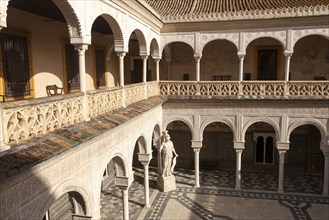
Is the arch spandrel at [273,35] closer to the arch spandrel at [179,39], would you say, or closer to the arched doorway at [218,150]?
the arch spandrel at [179,39]

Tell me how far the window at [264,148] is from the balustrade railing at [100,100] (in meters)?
3.88

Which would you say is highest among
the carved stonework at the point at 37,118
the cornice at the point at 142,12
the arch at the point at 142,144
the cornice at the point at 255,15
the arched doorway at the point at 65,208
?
the cornice at the point at 255,15

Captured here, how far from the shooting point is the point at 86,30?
586 centimetres

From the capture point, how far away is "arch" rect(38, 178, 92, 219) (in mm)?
4137

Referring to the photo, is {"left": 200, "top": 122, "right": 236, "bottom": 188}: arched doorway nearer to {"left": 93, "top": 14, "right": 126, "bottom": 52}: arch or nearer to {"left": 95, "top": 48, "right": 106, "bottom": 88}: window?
{"left": 95, "top": 48, "right": 106, "bottom": 88}: window

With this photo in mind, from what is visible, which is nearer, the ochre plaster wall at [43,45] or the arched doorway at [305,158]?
the ochre plaster wall at [43,45]

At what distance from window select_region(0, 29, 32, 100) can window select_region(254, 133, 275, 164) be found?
11.3 m

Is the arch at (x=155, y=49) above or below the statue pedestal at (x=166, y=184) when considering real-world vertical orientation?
above

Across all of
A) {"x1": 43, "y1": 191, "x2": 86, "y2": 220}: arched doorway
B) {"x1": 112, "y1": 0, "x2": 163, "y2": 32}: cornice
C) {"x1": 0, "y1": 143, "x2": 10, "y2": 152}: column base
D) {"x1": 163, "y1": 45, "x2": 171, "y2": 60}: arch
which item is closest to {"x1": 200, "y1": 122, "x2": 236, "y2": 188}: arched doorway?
{"x1": 163, "y1": 45, "x2": 171, "y2": 60}: arch

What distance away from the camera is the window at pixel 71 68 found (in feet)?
31.3

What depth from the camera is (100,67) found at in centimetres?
1209

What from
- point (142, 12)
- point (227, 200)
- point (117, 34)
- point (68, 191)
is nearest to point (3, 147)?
point (68, 191)

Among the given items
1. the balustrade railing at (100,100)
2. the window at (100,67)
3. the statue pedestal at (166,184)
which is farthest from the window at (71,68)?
the statue pedestal at (166,184)

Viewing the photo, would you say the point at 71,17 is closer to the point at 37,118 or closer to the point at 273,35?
the point at 37,118
